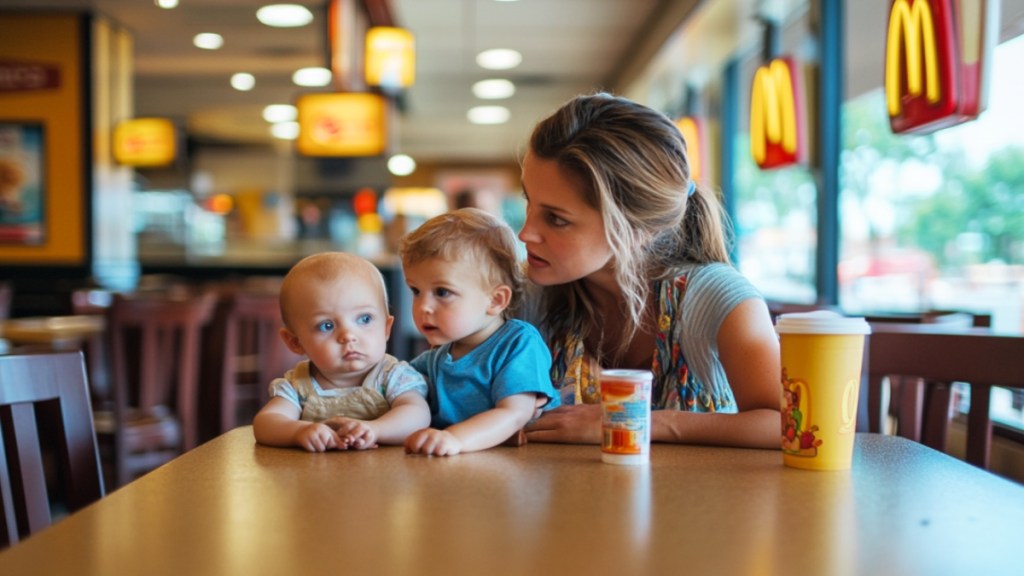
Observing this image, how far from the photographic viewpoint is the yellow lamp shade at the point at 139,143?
26.3 ft

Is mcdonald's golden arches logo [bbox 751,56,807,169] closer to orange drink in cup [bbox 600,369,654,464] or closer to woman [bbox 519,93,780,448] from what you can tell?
woman [bbox 519,93,780,448]

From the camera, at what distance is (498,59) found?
9734 millimetres

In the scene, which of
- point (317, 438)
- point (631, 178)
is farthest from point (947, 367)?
point (317, 438)

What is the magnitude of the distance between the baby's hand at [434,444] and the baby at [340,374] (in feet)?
0.22

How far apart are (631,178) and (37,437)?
0.91 metres

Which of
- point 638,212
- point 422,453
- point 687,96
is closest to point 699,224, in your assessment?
point 638,212

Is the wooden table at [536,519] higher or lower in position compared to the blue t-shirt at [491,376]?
lower

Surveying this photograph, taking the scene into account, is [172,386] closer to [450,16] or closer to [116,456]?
[116,456]

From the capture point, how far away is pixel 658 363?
1601 millimetres

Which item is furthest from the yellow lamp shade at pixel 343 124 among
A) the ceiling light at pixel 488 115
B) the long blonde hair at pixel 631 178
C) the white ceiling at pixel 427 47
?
the long blonde hair at pixel 631 178

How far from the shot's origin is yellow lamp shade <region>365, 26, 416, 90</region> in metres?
7.23

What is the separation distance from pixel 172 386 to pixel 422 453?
2794 mm

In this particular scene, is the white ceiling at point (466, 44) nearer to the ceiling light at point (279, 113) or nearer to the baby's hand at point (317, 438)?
the ceiling light at point (279, 113)

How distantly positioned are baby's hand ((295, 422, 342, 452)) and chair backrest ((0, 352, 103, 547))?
321 millimetres
